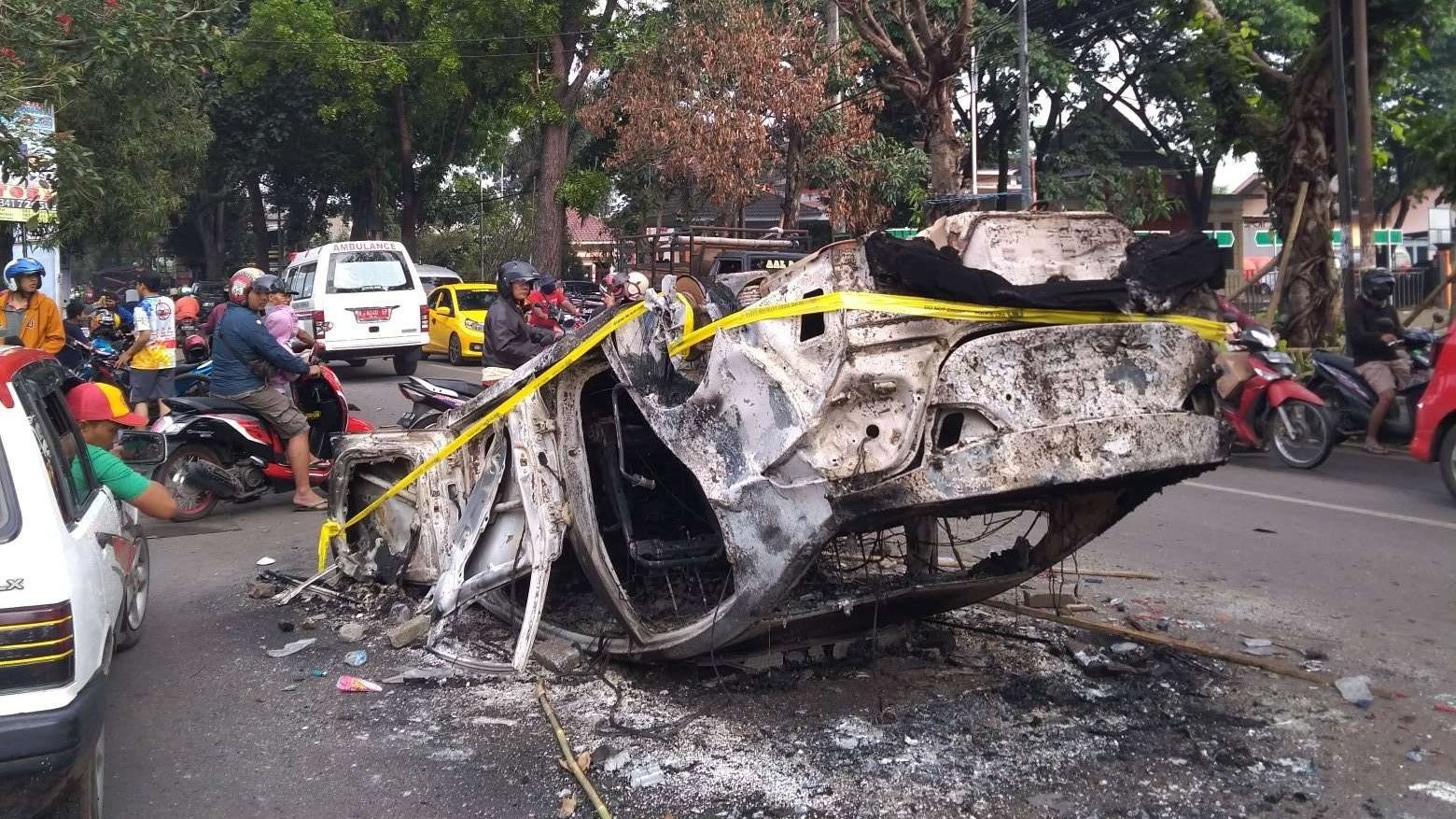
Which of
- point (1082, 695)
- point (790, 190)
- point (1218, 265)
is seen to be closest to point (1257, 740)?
point (1082, 695)

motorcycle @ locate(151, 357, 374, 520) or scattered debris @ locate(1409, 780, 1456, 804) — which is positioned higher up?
motorcycle @ locate(151, 357, 374, 520)

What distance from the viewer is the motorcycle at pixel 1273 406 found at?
9.95m

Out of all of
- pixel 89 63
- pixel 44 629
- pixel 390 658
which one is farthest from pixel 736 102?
pixel 44 629

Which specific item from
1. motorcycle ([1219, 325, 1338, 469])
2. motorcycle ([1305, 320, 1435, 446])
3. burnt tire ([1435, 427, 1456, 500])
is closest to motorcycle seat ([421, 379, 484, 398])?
motorcycle ([1219, 325, 1338, 469])

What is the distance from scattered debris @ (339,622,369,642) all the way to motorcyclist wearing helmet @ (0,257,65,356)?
6.03 meters

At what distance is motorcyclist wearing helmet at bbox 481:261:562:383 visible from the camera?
7984mm

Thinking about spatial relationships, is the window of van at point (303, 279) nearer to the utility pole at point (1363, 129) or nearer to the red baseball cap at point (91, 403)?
the red baseball cap at point (91, 403)

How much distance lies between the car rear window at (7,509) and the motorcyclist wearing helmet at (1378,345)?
10101mm

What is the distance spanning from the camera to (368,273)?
1816cm

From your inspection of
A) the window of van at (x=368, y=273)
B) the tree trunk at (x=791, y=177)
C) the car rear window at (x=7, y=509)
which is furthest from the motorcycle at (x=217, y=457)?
the tree trunk at (x=791, y=177)

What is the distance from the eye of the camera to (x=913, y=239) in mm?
3979

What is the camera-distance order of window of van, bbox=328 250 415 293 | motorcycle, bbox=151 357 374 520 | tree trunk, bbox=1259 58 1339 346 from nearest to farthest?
motorcycle, bbox=151 357 374 520, tree trunk, bbox=1259 58 1339 346, window of van, bbox=328 250 415 293

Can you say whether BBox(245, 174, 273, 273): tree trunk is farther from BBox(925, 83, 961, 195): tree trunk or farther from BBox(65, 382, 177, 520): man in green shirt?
BBox(65, 382, 177, 520): man in green shirt

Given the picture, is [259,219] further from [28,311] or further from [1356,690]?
[1356,690]
